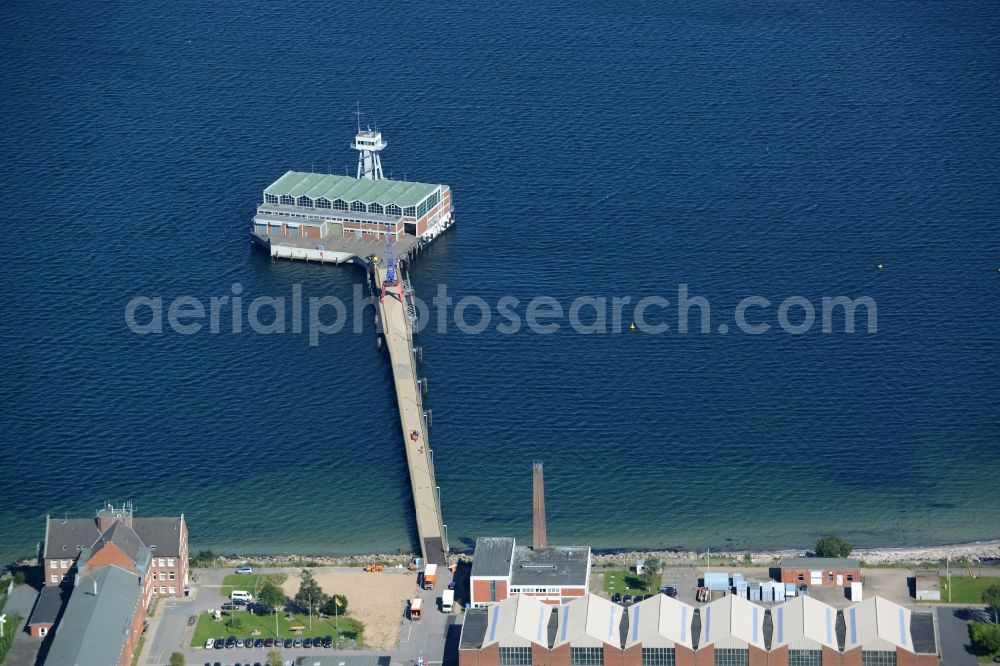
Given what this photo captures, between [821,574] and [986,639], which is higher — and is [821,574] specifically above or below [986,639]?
above

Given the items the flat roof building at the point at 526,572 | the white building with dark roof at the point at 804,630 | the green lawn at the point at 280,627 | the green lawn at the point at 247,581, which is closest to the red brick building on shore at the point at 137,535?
the green lawn at the point at 247,581

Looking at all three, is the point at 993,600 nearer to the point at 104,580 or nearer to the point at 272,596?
the point at 272,596

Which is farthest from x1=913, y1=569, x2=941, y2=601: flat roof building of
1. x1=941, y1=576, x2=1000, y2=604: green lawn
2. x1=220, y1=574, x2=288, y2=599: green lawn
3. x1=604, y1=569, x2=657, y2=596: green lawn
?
x1=220, y1=574, x2=288, y2=599: green lawn

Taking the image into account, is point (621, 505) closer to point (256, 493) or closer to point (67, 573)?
point (256, 493)

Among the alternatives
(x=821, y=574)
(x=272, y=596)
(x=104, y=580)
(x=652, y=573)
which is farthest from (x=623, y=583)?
(x=104, y=580)

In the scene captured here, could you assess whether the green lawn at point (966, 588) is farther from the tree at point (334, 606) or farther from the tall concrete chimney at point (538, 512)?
the tree at point (334, 606)
